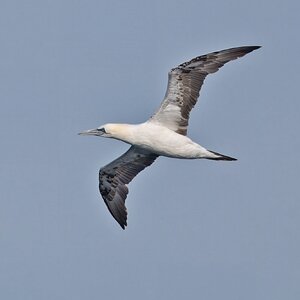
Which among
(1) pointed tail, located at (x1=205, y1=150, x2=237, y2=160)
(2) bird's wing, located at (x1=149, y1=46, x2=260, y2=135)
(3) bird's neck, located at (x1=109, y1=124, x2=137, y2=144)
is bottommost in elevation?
(1) pointed tail, located at (x1=205, y1=150, x2=237, y2=160)

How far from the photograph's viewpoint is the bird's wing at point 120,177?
112 feet

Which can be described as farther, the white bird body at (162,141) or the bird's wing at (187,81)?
the white bird body at (162,141)

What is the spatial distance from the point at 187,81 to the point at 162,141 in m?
1.88

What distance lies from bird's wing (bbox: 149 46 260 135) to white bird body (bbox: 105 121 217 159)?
1.48ft

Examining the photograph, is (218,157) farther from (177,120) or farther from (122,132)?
(122,132)

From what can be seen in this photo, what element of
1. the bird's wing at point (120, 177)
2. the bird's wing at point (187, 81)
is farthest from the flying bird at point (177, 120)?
the bird's wing at point (120, 177)

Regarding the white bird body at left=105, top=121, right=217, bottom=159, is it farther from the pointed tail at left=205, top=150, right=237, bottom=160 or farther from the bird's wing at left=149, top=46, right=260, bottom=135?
the bird's wing at left=149, top=46, right=260, bottom=135

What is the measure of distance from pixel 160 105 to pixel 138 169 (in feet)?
11.9

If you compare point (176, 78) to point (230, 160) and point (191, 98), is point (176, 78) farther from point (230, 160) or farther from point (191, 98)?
point (230, 160)

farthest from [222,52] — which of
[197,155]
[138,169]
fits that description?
[138,169]

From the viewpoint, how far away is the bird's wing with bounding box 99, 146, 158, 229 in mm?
34156

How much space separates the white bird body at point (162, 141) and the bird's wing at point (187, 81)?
45 centimetres

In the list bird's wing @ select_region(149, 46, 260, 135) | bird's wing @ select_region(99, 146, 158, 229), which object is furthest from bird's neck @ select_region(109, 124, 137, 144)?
bird's wing @ select_region(99, 146, 158, 229)

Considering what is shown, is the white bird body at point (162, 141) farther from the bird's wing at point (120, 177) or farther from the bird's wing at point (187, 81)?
the bird's wing at point (120, 177)
